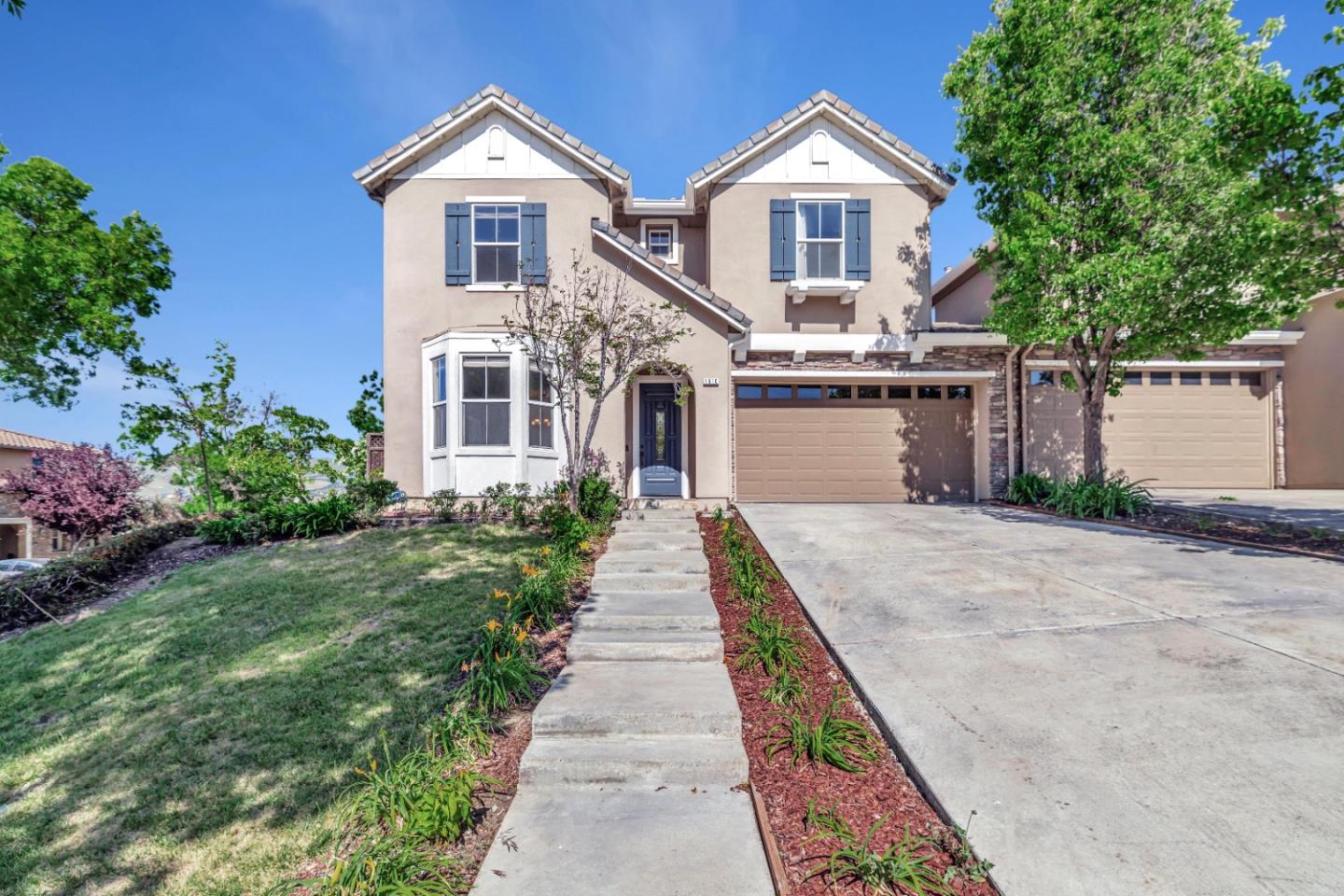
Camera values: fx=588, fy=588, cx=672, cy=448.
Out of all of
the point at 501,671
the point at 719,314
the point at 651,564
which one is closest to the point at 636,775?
the point at 501,671

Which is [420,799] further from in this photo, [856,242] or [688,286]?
[856,242]

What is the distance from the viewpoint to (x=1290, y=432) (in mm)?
12758

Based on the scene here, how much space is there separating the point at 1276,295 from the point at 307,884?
36.5 feet

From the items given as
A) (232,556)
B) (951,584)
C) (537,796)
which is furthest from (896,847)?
(232,556)

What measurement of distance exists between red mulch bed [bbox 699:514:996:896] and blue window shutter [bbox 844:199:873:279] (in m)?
9.54

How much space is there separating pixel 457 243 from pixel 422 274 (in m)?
0.88

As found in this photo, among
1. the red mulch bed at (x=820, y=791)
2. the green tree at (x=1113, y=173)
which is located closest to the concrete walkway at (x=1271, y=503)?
the green tree at (x=1113, y=173)

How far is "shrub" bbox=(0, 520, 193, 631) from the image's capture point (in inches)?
298

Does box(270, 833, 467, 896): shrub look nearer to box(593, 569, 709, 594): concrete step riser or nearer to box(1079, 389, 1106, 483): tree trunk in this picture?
box(593, 569, 709, 594): concrete step riser

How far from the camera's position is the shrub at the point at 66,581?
7.58 metres

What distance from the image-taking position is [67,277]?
15781mm

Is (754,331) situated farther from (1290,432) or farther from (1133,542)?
(1290,432)

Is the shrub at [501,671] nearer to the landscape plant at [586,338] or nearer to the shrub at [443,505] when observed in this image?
the landscape plant at [586,338]

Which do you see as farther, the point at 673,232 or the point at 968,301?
the point at 968,301
